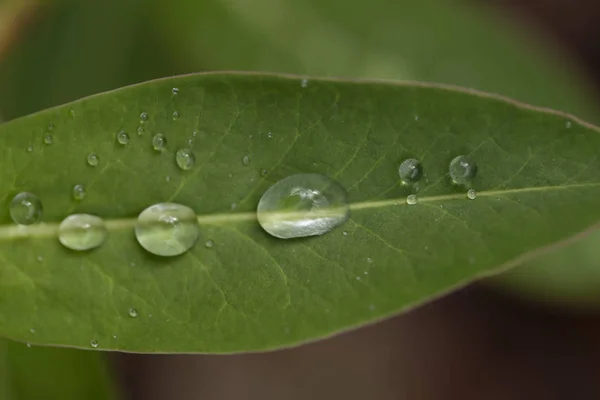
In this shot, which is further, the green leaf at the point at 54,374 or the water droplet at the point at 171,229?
the green leaf at the point at 54,374

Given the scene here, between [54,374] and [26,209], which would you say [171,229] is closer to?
[26,209]

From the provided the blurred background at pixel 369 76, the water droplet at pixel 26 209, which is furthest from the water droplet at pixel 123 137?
the blurred background at pixel 369 76

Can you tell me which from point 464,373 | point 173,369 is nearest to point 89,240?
point 173,369

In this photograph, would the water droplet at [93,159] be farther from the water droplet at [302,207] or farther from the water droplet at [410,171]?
the water droplet at [410,171]

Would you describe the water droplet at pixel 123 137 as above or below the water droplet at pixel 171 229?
above

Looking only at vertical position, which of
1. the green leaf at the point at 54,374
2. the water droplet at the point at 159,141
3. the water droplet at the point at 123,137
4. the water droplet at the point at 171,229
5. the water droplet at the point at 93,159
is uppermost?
the water droplet at the point at 123,137

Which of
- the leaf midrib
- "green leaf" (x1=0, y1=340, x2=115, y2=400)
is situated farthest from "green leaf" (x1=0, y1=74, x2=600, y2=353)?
"green leaf" (x1=0, y1=340, x2=115, y2=400)
